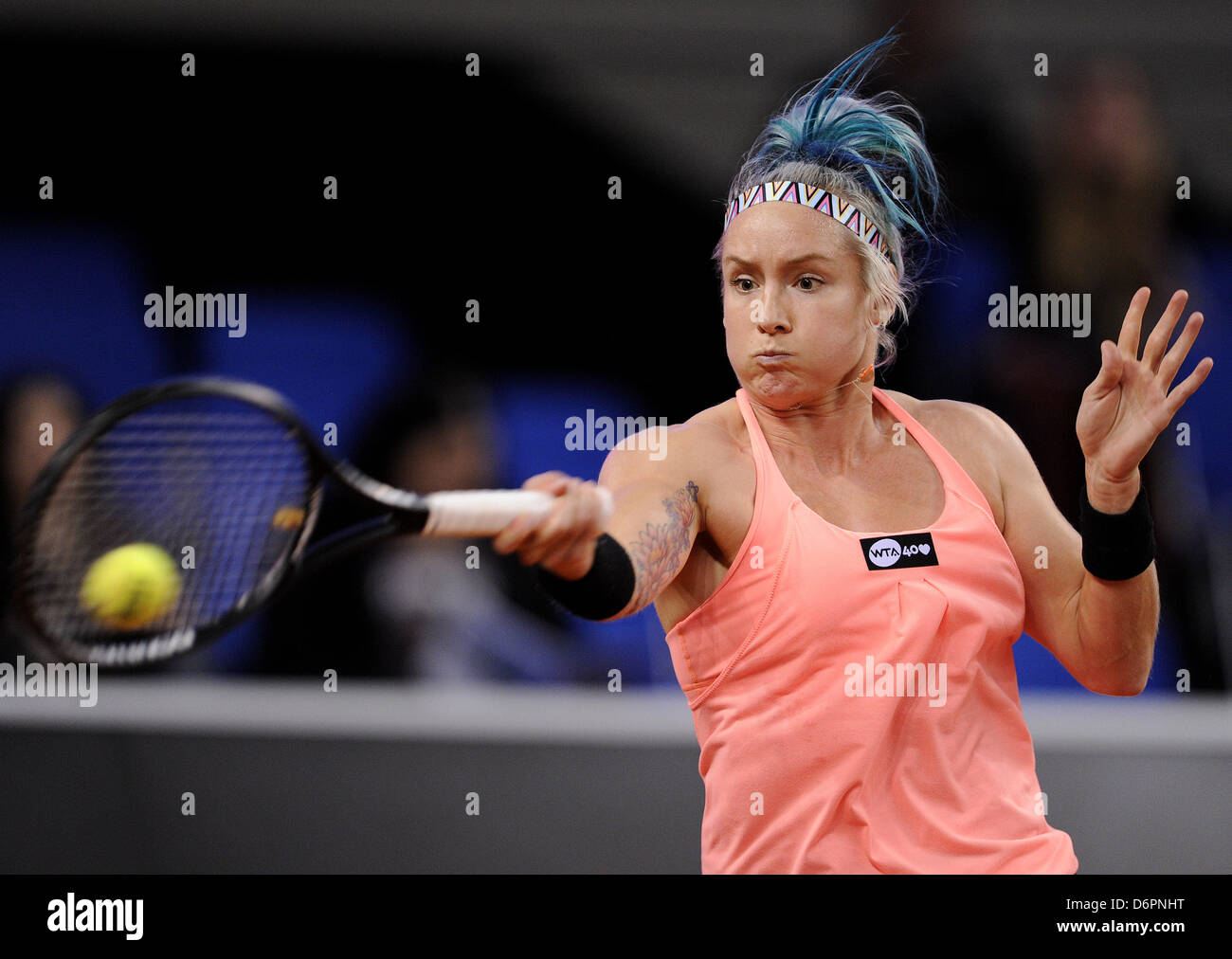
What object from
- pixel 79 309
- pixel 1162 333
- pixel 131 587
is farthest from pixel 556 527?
pixel 79 309

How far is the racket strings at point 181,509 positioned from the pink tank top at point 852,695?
469mm

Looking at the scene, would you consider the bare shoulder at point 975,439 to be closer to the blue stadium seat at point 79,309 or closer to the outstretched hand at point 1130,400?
the outstretched hand at point 1130,400

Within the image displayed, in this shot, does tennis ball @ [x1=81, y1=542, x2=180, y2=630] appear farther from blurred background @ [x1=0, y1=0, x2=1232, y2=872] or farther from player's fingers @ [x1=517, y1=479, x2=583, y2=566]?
blurred background @ [x1=0, y1=0, x2=1232, y2=872]

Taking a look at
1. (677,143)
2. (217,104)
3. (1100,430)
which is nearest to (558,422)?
(677,143)

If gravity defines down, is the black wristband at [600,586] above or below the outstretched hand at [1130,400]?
below

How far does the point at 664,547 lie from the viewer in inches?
50.9

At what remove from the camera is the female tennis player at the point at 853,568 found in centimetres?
136

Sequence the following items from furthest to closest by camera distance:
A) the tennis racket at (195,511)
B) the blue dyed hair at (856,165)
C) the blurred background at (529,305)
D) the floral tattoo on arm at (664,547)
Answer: the blurred background at (529,305), the blue dyed hair at (856,165), the floral tattoo on arm at (664,547), the tennis racket at (195,511)

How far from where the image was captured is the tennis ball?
1264 mm

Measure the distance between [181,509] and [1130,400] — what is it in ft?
3.58

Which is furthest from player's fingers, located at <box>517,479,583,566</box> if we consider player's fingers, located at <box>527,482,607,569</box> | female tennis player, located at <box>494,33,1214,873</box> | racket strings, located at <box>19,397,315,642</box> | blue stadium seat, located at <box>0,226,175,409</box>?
blue stadium seat, located at <box>0,226,175,409</box>

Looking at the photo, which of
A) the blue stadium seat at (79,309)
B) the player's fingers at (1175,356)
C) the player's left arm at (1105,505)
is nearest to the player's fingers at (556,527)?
the player's left arm at (1105,505)

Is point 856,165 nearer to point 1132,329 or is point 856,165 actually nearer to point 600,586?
point 1132,329
